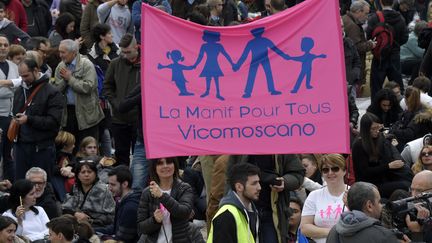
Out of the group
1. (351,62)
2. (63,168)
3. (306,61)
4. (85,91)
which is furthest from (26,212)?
(351,62)

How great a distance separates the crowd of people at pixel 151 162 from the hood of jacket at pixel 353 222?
0.03ft

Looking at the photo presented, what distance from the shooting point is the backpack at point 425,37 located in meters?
20.8

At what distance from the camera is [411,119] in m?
16.7

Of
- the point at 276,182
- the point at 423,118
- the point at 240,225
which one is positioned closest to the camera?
the point at 240,225

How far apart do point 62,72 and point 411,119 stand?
4.13 metres

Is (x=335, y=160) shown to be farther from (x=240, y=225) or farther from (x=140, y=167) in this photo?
(x=140, y=167)

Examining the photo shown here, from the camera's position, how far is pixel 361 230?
33.4 feet

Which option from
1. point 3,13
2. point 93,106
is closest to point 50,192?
point 93,106

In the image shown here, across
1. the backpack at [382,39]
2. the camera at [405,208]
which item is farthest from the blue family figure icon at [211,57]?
the backpack at [382,39]

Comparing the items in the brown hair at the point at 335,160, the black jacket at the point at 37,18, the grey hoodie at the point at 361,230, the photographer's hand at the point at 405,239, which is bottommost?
the photographer's hand at the point at 405,239

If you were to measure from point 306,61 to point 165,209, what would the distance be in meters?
1.93

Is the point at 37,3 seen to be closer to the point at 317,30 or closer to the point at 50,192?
the point at 50,192

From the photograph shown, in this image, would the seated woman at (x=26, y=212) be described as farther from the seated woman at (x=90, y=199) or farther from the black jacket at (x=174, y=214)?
the black jacket at (x=174, y=214)

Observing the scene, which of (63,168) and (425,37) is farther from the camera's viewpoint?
(425,37)
